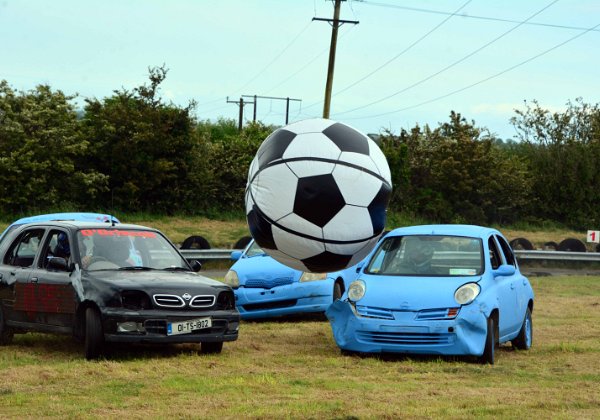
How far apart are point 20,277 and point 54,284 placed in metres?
0.78

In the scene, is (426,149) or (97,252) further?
(426,149)

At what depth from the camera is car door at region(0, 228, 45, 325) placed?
39.8ft

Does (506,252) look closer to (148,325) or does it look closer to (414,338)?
(414,338)

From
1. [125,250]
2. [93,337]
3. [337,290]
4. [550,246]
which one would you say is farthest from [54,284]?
[550,246]

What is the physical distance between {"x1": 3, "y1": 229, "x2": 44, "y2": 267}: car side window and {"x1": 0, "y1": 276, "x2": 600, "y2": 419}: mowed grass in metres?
0.98

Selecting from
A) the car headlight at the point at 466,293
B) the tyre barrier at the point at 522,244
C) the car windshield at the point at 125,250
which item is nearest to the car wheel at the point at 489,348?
the car headlight at the point at 466,293

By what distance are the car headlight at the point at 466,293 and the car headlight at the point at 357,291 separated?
1.00m

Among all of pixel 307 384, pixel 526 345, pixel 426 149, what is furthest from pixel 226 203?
pixel 307 384

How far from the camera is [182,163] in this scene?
41.2 metres

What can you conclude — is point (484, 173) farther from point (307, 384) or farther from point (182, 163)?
A: point (307, 384)

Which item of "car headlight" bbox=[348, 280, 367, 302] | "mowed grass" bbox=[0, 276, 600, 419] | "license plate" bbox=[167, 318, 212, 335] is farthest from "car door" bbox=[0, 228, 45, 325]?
"car headlight" bbox=[348, 280, 367, 302]

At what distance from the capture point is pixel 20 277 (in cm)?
1233

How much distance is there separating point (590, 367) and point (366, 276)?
2.58 meters

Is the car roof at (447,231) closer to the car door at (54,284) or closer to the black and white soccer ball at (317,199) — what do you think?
the car door at (54,284)
